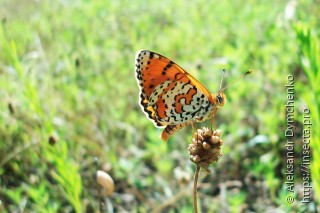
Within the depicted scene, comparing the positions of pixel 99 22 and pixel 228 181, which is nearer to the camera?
pixel 228 181

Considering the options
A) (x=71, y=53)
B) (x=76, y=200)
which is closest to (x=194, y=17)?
(x=71, y=53)

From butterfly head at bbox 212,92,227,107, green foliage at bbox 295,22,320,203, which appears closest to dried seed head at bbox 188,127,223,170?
butterfly head at bbox 212,92,227,107

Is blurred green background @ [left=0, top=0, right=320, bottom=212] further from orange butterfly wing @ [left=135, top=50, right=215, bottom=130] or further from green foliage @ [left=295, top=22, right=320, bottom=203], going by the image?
orange butterfly wing @ [left=135, top=50, right=215, bottom=130]

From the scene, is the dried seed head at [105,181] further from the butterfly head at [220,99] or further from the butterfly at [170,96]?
the butterfly head at [220,99]

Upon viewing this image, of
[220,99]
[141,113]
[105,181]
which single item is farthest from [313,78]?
[141,113]

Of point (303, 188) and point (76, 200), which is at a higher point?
point (303, 188)

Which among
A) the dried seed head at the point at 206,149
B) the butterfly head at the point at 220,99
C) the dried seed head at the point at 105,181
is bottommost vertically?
the dried seed head at the point at 105,181

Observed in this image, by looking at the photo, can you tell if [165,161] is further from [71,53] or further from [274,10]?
[274,10]

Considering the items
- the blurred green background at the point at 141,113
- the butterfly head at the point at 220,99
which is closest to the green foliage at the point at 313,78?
the blurred green background at the point at 141,113
